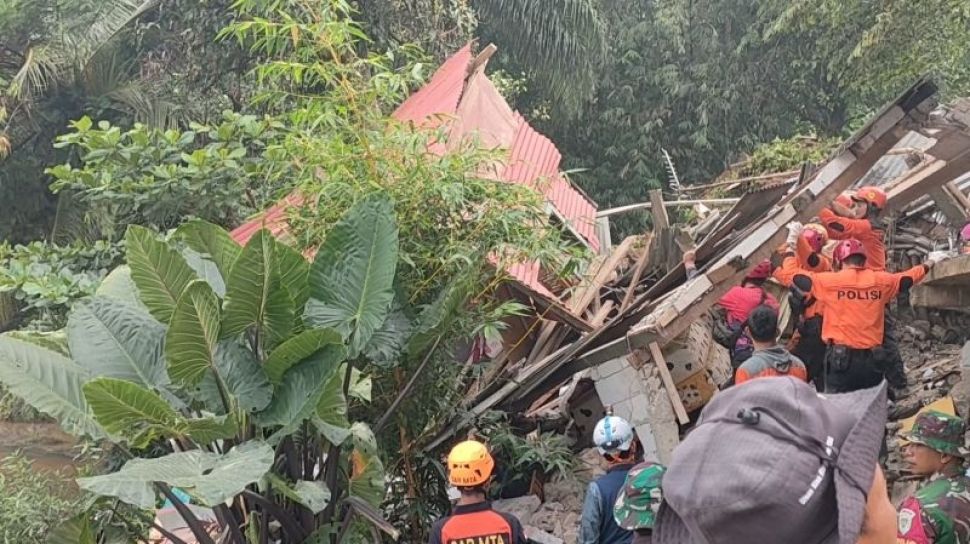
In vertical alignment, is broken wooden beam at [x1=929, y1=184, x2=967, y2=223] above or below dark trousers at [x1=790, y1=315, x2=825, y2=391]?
above

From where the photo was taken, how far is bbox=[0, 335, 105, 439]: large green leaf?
4.33 metres

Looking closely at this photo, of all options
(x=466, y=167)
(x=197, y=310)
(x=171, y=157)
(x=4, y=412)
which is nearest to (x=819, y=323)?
(x=466, y=167)

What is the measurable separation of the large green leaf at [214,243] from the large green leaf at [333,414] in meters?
0.84

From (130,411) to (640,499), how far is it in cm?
228

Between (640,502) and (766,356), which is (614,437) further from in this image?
(766,356)

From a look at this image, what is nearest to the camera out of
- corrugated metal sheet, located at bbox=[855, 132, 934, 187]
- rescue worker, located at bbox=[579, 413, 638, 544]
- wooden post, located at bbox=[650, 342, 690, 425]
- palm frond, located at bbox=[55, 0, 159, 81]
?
rescue worker, located at bbox=[579, 413, 638, 544]

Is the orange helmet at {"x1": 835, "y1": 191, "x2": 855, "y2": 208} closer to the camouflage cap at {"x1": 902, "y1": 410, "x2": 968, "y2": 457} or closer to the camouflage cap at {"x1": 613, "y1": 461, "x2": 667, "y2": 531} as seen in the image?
the camouflage cap at {"x1": 902, "y1": 410, "x2": 968, "y2": 457}

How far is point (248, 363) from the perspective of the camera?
4.45 metres

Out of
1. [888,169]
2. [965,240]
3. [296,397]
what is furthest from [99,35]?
[965,240]

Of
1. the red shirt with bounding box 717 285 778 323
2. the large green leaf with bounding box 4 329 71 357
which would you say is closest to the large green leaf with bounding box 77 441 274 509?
the large green leaf with bounding box 4 329 71 357

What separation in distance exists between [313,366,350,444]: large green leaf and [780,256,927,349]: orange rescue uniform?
380cm

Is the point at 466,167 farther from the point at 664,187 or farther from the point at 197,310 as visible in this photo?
the point at 664,187

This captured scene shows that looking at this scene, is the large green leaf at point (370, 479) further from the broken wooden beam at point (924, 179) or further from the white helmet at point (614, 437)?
the broken wooden beam at point (924, 179)

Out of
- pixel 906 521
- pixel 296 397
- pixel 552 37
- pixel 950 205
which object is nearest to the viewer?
pixel 906 521
